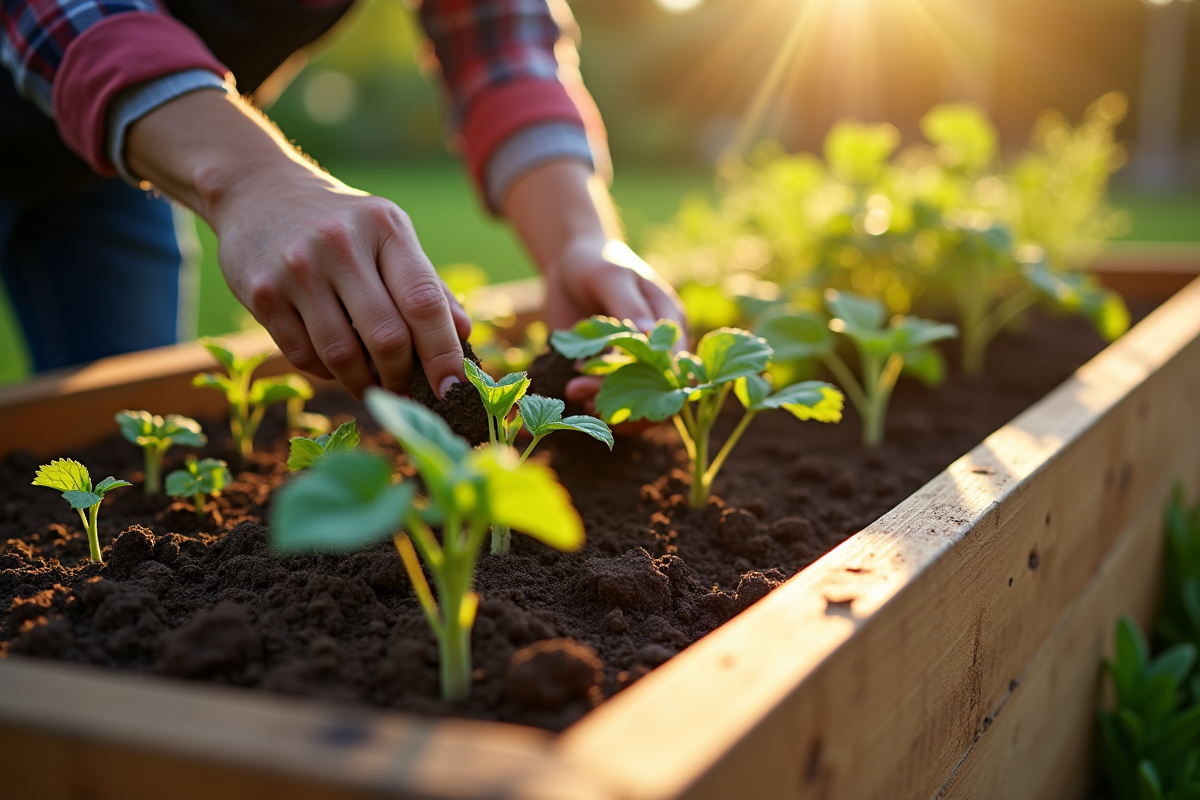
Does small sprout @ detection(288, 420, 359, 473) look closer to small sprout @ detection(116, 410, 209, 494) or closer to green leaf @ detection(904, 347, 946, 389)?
small sprout @ detection(116, 410, 209, 494)

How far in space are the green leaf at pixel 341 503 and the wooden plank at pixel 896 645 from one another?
0.19 meters

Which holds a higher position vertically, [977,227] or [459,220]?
→ [977,227]

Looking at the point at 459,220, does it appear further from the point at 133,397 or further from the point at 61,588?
the point at 61,588

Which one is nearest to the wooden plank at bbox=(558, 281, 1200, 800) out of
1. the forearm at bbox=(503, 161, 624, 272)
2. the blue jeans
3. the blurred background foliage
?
the forearm at bbox=(503, 161, 624, 272)

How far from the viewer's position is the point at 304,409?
1995mm

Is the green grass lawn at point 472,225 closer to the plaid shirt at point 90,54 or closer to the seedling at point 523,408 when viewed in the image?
the plaid shirt at point 90,54

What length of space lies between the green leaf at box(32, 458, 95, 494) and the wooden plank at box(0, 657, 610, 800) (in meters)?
0.49

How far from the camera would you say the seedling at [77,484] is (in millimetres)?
1040

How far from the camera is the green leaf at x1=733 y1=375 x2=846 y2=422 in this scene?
116 centimetres

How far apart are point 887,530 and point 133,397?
4.83 ft

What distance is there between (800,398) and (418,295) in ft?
1.65

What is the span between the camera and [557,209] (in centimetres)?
179

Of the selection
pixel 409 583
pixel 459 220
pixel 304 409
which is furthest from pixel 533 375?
pixel 459 220

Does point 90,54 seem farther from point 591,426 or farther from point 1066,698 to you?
point 1066,698
